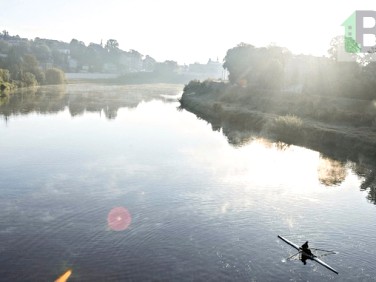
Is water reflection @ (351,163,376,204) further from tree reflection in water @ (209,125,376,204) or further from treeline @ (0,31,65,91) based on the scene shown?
treeline @ (0,31,65,91)

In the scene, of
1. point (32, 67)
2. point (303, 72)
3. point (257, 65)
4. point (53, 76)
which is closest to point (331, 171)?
point (303, 72)

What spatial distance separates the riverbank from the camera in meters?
43.6

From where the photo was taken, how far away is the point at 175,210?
24844mm

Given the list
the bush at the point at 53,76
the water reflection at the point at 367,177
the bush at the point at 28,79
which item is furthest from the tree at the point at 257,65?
the bush at the point at 53,76

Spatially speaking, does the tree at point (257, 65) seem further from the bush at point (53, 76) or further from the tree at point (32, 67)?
the bush at point (53, 76)

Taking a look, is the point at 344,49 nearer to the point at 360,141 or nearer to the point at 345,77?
the point at 345,77

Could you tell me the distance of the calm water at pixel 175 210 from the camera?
1808cm

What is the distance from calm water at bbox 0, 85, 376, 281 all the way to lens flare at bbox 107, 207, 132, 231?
11.7 inches

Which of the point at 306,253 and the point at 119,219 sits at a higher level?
the point at 119,219

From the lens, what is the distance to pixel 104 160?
36.3 metres

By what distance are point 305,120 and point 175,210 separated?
34.9 m

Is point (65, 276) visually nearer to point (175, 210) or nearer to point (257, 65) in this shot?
point (175, 210)

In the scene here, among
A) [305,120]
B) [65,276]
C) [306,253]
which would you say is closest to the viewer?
[65,276]

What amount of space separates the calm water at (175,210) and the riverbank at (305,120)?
4.28 metres
